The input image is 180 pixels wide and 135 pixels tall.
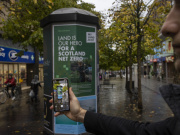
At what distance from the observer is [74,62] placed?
14.6ft

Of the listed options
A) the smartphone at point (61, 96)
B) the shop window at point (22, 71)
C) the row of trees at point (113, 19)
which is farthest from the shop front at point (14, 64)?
the smartphone at point (61, 96)

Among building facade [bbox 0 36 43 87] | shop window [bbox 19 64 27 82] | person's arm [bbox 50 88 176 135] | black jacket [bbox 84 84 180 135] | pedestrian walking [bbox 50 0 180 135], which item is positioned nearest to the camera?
pedestrian walking [bbox 50 0 180 135]

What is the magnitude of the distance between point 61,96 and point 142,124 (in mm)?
956

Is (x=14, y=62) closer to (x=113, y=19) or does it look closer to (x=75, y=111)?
(x=113, y=19)

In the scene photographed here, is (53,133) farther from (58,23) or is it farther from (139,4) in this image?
(139,4)

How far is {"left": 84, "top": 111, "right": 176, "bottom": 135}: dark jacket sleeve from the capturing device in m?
1.13

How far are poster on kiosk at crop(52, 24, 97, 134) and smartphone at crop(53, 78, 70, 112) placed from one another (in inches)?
89.5

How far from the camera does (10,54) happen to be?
18453 millimetres

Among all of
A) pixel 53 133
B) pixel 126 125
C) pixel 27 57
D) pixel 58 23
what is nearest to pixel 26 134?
pixel 53 133

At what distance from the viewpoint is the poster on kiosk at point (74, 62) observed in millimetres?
4430

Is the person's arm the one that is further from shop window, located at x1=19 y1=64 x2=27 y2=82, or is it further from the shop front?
shop window, located at x1=19 y1=64 x2=27 y2=82

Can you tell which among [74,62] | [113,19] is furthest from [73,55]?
[113,19]

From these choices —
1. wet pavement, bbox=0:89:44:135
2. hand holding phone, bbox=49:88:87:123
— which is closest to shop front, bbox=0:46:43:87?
wet pavement, bbox=0:89:44:135

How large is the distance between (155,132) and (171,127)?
13 cm
